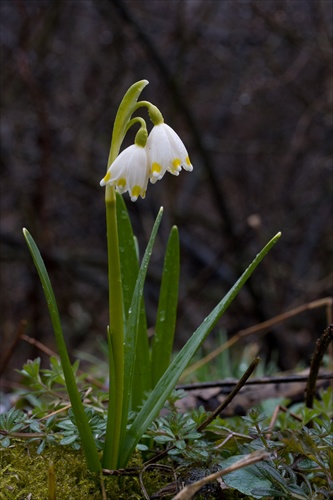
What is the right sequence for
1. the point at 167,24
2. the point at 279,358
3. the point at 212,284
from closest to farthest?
the point at 279,358, the point at 167,24, the point at 212,284

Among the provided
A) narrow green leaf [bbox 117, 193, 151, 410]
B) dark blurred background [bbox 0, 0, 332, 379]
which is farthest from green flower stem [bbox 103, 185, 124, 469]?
dark blurred background [bbox 0, 0, 332, 379]

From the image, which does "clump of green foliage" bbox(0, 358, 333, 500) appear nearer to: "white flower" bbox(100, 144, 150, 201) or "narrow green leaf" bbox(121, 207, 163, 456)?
"narrow green leaf" bbox(121, 207, 163, 456)

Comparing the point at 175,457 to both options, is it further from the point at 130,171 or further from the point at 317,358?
the point at 130,171

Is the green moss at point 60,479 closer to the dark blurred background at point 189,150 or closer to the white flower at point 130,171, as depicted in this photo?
the white flower at point 130,171

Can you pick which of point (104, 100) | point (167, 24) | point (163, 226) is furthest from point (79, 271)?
point (167, 24)

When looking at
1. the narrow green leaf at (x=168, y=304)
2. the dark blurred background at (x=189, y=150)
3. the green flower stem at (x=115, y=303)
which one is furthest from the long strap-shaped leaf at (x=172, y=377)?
the dark blurred background at (x=189, y=150)

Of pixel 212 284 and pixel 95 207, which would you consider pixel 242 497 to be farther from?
pixel 95 207
